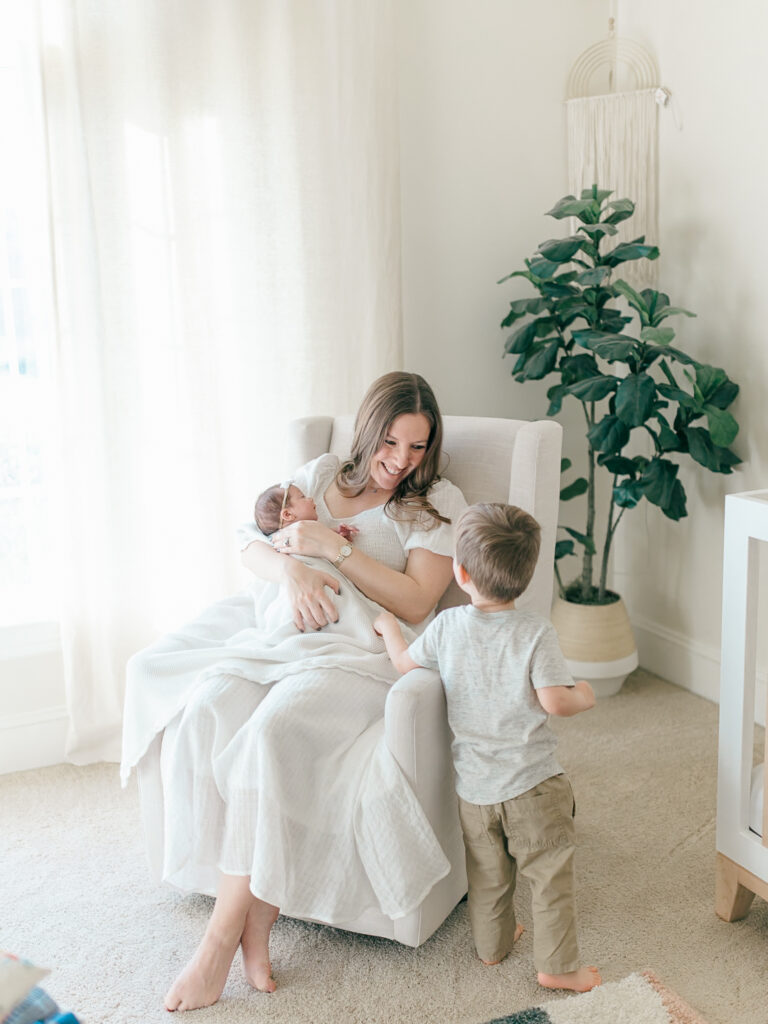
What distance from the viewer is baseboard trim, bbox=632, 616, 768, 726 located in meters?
3.00

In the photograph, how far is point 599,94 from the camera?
3.12 meters

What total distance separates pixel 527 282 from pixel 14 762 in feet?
7.08

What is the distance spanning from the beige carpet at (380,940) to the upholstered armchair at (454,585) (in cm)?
11

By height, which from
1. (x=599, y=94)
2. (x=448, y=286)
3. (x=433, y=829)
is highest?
(x=599, y=94)

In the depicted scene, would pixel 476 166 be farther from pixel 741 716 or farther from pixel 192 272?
pixel 741 716

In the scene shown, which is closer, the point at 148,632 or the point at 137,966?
the point at 137,966

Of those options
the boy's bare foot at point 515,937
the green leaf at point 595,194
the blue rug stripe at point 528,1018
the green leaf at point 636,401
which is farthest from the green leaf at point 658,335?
the blue rug stripe at point 528,1018

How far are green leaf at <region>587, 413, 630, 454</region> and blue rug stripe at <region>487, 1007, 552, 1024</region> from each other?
1544mm

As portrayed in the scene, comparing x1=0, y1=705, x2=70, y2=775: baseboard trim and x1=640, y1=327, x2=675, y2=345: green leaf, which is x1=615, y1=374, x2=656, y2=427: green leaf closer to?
x1=640, y1=327, x2=675, y2=345: green leaf

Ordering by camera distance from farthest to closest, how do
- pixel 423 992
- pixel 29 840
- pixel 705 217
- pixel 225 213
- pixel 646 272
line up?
1. pixel 646 272
2. pixel 705 217
3. pixel 225 213
4. pixel 29 840
5. pixel 423 992

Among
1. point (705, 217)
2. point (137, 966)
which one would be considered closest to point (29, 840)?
point (137, 966)

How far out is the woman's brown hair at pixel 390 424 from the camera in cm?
208

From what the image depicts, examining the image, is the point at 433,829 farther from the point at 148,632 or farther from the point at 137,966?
the point at 148,632

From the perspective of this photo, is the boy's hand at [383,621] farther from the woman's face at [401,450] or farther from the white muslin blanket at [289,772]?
the woman's face at [401,450]
